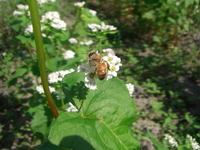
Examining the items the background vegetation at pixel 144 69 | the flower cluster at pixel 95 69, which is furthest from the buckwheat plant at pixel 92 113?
the background vegetation at pixel 144 69

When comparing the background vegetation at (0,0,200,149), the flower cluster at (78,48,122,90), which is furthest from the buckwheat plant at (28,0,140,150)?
the background vegetation at (0,0,200,149)

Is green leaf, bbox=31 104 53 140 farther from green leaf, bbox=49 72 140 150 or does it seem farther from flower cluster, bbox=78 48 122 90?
flower cluster, bbox=78 48 122 90

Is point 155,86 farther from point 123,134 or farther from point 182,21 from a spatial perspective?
point 123,134

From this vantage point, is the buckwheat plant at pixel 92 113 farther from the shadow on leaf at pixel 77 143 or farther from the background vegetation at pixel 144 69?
the background vegetation at pixel 144 69

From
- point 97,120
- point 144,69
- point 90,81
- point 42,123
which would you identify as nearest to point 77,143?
point 97,120

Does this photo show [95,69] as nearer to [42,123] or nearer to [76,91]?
[76,91]

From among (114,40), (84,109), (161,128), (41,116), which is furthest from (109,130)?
(114,40)
